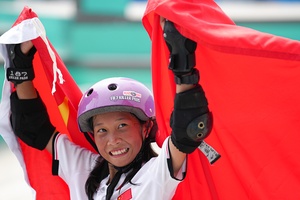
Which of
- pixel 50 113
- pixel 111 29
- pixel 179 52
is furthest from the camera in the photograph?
pixel 111 29

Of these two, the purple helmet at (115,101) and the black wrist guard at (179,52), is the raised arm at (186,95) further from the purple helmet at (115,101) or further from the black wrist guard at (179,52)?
the purple helmet at (115,101)

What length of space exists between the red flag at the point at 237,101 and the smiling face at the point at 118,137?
7.0 inches

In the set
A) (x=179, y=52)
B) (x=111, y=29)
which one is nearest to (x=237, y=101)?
(x=179, y=52)

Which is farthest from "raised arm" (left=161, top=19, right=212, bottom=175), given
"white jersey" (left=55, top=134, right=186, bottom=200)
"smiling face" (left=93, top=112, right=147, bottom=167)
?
"smiling face" (left=93, top=112, right=147, bottom=167)

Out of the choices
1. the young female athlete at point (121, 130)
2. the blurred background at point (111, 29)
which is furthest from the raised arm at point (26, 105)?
the blurred background at point (111, 29)

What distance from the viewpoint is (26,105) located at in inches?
126

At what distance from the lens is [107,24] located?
12.1 meters

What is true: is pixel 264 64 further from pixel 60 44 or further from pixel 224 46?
pixel 60 44

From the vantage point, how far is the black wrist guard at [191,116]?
2.46 metres

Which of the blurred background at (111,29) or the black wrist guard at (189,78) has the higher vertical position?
the black wrist guard at (189,78)

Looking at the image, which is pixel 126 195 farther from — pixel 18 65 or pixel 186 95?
pixel 18 65

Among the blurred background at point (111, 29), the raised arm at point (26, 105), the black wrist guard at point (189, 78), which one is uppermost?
the black wrist guard at point (189, 78)

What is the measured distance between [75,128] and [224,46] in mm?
1228

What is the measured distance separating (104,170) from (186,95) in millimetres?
902
